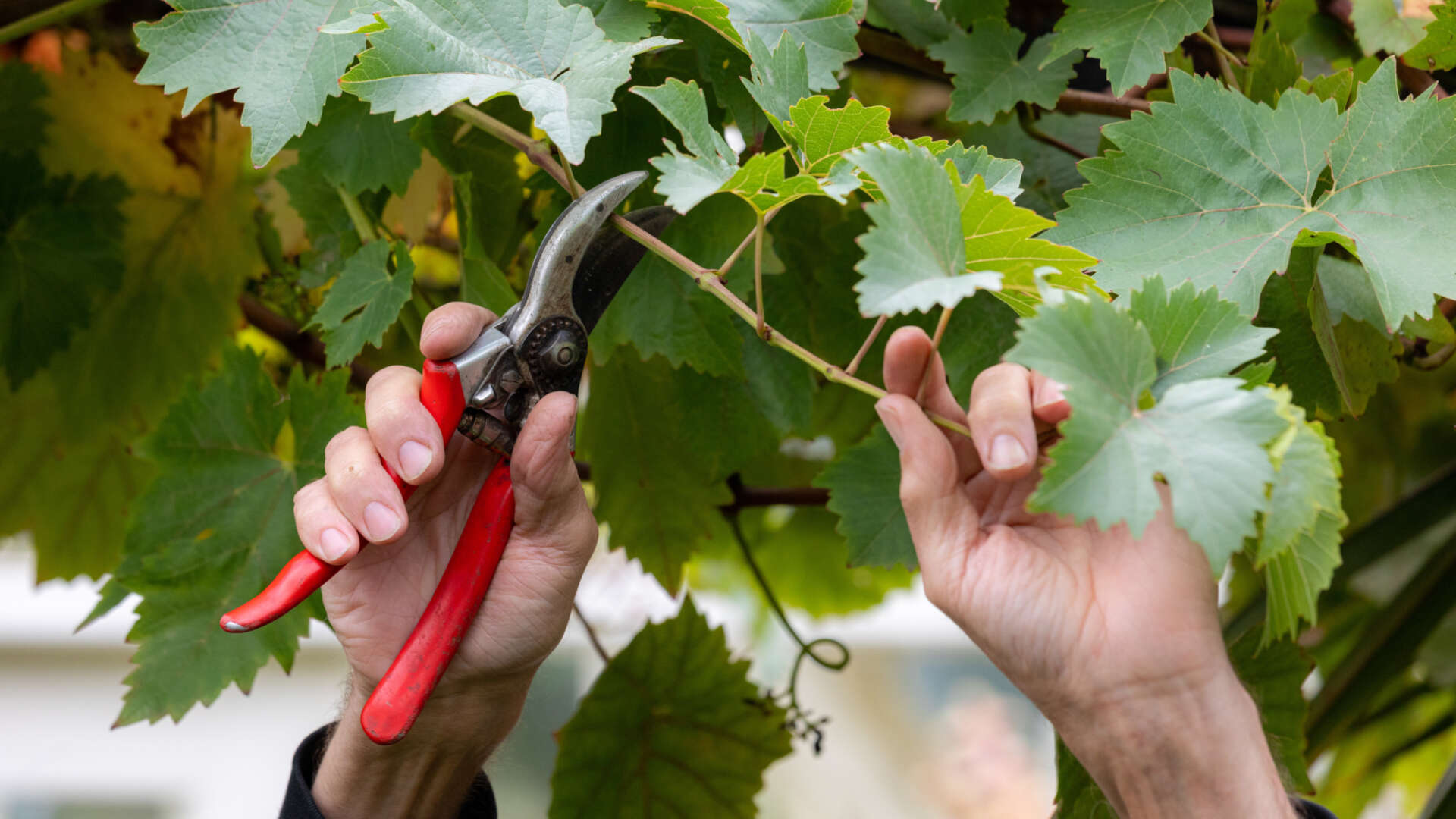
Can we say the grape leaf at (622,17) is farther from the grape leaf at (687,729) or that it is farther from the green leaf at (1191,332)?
the grape leaf at (687,729)

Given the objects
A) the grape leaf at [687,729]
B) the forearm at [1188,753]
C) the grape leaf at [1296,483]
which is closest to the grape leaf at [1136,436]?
the grape leaf at [1296,483]

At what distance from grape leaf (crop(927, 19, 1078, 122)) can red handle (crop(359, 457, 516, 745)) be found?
0.28 meters

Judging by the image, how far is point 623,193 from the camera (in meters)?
0.41

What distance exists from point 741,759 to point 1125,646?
1.46ft

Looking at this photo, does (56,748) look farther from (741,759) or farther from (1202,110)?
(1202,110)

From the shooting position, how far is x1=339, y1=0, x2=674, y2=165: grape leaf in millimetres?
325

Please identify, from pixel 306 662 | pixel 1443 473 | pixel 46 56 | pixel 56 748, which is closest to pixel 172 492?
pixel 46 56

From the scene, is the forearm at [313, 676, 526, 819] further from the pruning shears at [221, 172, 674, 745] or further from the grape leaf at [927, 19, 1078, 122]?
the grape leaf at [927, 19, 1078, 122]

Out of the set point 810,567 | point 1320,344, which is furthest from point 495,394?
point 810,567

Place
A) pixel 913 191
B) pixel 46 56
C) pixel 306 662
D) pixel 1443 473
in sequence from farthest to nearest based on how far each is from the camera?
pixel 306 662, pixel 1443 473, pixel 46 56, pixel 913 191

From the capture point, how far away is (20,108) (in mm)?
667

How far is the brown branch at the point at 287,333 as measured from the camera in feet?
2.44

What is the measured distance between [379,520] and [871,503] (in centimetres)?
25

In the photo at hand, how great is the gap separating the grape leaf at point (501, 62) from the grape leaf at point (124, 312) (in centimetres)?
43
